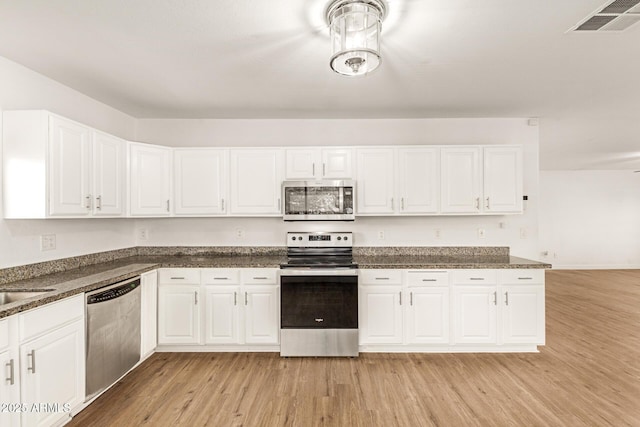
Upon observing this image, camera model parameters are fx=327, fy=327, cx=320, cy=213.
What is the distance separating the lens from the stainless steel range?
3258 mm

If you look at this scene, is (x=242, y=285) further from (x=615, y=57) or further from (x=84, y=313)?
(x=615, y=57)

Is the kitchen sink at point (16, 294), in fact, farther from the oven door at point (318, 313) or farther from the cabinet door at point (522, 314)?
the cabinet door at point (522, 314)

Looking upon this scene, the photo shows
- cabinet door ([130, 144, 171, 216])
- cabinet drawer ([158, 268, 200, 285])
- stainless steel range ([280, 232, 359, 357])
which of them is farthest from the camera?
cabinet door ([130, 144, 171, 216])

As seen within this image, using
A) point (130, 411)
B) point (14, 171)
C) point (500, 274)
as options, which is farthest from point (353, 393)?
point (14, 171)

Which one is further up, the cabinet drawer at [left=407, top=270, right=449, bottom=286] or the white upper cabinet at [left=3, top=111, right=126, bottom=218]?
the white upper cabinet at [left=3, top=111, right=126, bottom=218]

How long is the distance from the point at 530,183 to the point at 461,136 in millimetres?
1010

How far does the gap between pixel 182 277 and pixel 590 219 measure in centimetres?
968

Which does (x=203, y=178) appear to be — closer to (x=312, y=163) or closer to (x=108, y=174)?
(x=108, y=174)

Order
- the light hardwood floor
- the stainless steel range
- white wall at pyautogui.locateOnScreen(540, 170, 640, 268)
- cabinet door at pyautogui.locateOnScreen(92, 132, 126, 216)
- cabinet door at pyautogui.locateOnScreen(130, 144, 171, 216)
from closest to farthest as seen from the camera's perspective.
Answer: the light hardwood floor, cabinet door at pyautogui.locateOnScreen(92, 132, 126, 216), the stainless steel range, cabinet door at pyautogui.locateOnScreen(130, 144, 171, 216), white wall at pyautogui.locateOnScreen(540, 170, 640, 268)

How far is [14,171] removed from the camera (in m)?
2.43

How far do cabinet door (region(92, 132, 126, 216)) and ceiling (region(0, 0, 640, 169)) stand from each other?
53cm

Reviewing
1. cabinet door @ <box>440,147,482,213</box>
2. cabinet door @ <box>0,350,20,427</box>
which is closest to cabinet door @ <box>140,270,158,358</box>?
cabinet door @ <box>0,350,20,427</box>

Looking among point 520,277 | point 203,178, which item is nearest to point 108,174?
point 203,178

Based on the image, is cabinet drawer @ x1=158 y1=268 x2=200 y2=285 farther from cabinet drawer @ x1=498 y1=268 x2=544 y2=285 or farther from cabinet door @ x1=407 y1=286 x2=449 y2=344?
cabinet drawer @ x1=498 y1=268 x2=544 y2=285
